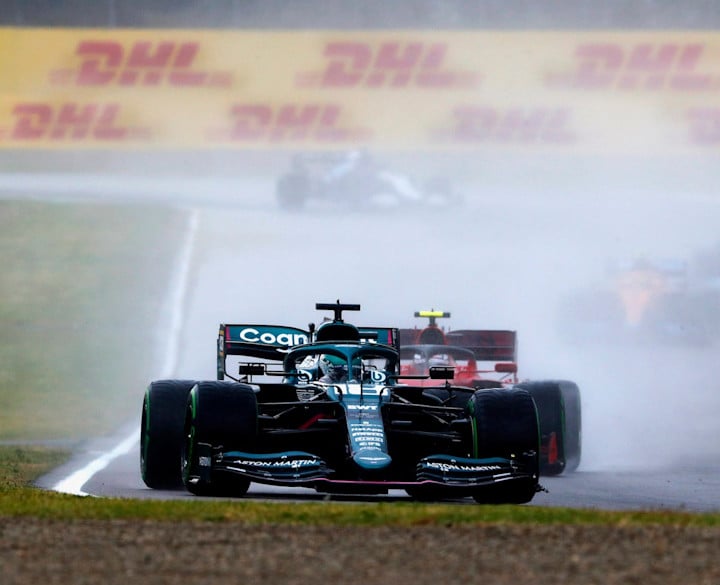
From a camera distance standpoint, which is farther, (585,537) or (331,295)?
(331,295)

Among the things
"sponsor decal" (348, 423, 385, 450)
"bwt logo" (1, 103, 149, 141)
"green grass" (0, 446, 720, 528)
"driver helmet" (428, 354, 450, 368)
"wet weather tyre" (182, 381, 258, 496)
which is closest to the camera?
"green grass" (0, 446, 720, 528)

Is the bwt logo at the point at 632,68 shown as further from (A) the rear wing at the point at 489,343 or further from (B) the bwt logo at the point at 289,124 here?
(A) the rear wing at the point at 489,343

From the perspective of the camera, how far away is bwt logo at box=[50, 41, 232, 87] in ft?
197

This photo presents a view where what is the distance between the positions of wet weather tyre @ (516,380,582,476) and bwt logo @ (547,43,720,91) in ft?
121

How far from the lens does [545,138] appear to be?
59188 millimetres

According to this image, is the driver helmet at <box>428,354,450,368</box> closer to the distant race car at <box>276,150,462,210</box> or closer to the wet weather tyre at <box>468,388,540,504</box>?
the wet weather tyre at <box>468,388,540,504</box>

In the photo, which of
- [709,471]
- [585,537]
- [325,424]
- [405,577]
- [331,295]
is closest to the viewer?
[405,577]

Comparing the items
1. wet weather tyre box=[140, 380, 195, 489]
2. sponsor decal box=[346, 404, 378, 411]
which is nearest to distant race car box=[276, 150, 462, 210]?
wet weather tyre box=[140, 380, 195, 489]

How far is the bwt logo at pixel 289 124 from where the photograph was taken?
5972 centimetres

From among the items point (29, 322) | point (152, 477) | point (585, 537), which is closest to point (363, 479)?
point (152, 477)

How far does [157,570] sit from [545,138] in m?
49.7

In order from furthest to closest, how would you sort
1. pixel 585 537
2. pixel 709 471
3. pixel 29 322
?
pixel 29 322 → pixel 709 471 → pixel 585 537

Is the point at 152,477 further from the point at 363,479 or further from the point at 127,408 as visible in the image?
the point at 127,408

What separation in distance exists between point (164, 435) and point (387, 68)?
142 feet
